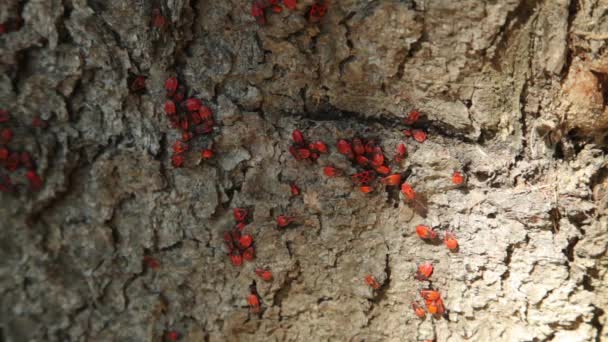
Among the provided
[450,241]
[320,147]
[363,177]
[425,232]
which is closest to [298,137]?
[320,147]

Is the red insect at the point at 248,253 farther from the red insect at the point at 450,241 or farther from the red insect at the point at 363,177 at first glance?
the red insect at the point at 450,241

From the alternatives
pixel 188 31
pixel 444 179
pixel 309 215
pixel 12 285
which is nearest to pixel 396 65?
pixel 444 179

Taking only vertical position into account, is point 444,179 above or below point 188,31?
below

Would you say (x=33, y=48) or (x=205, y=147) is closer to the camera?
(x=33, y=48)

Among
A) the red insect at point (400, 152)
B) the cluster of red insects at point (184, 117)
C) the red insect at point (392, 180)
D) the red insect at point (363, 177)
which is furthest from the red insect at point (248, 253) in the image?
the red insect at point (400, 152)

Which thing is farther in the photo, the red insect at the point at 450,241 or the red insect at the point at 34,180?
the red insect at the point at 450,241

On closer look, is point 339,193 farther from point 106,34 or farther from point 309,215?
point 106,34
